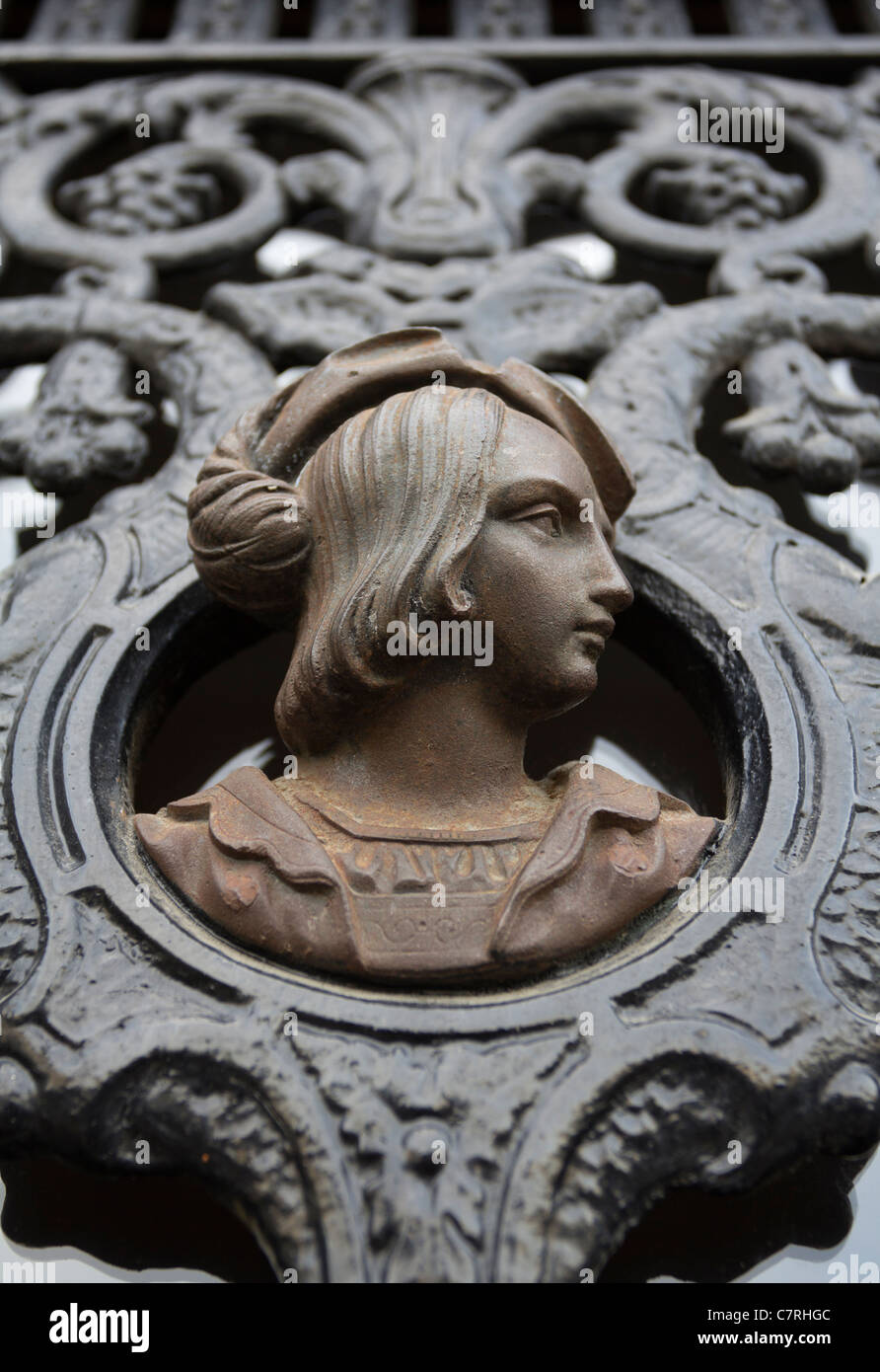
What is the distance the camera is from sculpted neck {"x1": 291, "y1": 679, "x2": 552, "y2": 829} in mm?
2256

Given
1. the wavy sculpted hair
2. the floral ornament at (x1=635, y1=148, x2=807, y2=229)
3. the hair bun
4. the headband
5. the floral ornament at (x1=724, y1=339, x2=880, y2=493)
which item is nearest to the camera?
the wavy sculpted hair

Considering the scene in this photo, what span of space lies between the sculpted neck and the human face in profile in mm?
95

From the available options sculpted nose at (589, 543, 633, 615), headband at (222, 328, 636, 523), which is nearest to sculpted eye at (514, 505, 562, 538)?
sculpted nose at (589, 543, 633, 615)

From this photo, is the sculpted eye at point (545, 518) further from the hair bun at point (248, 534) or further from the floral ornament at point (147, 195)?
the floral ornament at point (147, 195)

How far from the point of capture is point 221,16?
4.73 m

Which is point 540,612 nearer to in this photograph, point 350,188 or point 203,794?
point 203,794

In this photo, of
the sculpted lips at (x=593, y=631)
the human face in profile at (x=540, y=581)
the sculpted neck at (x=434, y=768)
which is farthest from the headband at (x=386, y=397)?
the sculpted neck at (x=434, y=768)

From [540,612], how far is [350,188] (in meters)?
2.26

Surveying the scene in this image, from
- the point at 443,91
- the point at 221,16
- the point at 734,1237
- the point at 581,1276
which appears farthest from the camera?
the point at 221,16

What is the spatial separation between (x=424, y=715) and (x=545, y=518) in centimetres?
45

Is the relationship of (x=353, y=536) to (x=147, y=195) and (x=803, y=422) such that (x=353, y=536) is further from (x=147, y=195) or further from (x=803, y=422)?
(x=147, y=195)

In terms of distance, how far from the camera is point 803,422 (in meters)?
3.08

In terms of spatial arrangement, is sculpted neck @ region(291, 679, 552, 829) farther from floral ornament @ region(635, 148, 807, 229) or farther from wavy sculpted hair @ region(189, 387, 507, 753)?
floral ornament @ region(635, 148, 807, 229)

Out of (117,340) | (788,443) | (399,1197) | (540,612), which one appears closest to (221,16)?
(117,340)
